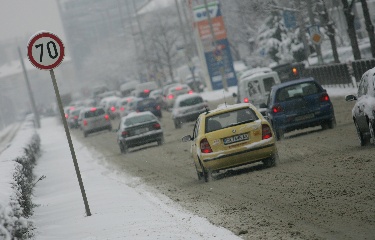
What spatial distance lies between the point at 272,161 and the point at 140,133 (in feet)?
48.7

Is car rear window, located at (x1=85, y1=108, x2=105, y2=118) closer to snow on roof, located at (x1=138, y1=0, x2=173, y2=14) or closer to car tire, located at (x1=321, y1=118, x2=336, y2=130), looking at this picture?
car tire, located at (x1=321, y1=118, x2=336, y2=130)

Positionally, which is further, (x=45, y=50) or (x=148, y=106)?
(x=148, y=106)

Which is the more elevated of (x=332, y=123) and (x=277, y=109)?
(x=277, y=109)

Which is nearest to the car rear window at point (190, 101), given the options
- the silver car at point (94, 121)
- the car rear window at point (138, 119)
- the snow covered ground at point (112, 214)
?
the car rear window at point (138, 119)

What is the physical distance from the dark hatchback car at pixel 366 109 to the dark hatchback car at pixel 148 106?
35.4 metres

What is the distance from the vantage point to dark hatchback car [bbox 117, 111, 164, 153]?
30.9 meters

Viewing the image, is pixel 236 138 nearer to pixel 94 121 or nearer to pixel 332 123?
pixel 332 123

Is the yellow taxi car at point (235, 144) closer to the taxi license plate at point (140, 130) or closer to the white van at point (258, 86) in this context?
the white van at point (258, 86)

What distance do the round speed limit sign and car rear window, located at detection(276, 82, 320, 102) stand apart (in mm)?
10419

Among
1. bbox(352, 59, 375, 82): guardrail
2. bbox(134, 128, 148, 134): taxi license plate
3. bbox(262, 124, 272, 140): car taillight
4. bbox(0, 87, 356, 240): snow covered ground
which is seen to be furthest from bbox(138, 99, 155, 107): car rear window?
bbox(262, 124, 272, 140): car taillight

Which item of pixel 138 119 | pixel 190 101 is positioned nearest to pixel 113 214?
pixel 138 119

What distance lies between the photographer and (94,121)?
49.3 metres

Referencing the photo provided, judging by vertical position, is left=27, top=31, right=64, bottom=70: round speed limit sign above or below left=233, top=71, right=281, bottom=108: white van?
above

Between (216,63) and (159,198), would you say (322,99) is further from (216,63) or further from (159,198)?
(216,63)
